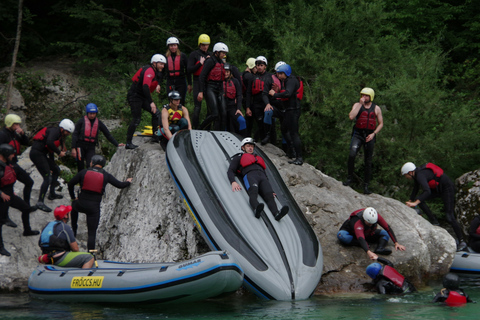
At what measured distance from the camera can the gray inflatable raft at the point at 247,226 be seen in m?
6.97

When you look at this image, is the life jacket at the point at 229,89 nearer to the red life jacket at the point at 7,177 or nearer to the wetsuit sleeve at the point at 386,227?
the wetsuit sleeve at the point at 386,227

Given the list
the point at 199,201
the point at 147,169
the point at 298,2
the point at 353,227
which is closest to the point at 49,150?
the point at 147,169

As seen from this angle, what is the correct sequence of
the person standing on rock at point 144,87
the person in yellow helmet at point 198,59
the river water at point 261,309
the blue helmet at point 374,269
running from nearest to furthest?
the river water at point 261,309 → the blue helmet at point 374,269 → the person standing on rock at point 144,87 → the person in yellow helmet at point 198,59

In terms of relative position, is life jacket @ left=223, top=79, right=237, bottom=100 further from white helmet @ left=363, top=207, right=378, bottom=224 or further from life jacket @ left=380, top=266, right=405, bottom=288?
life jacket @ left=380, top=266, right=405, bottom=288

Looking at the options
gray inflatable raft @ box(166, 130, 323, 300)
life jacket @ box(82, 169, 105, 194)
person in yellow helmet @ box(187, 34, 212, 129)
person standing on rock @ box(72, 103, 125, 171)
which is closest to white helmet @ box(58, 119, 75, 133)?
person standing on rock @ box(72, 103, 125, 171)

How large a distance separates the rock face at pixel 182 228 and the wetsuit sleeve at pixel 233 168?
35.5 inches

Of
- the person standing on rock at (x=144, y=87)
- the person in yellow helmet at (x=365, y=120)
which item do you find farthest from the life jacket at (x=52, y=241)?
the person in yellow helmet at (x=365, y=120)

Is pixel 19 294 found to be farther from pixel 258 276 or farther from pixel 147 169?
pixel 258 276

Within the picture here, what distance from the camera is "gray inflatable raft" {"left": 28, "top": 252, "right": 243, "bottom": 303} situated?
20.9ft

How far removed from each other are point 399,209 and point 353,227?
5.04 ft

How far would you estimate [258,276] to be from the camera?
693 centimetres

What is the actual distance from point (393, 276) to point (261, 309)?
2.11m

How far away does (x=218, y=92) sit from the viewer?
977 centimetres

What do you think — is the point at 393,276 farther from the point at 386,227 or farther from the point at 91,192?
the point at 91,192
